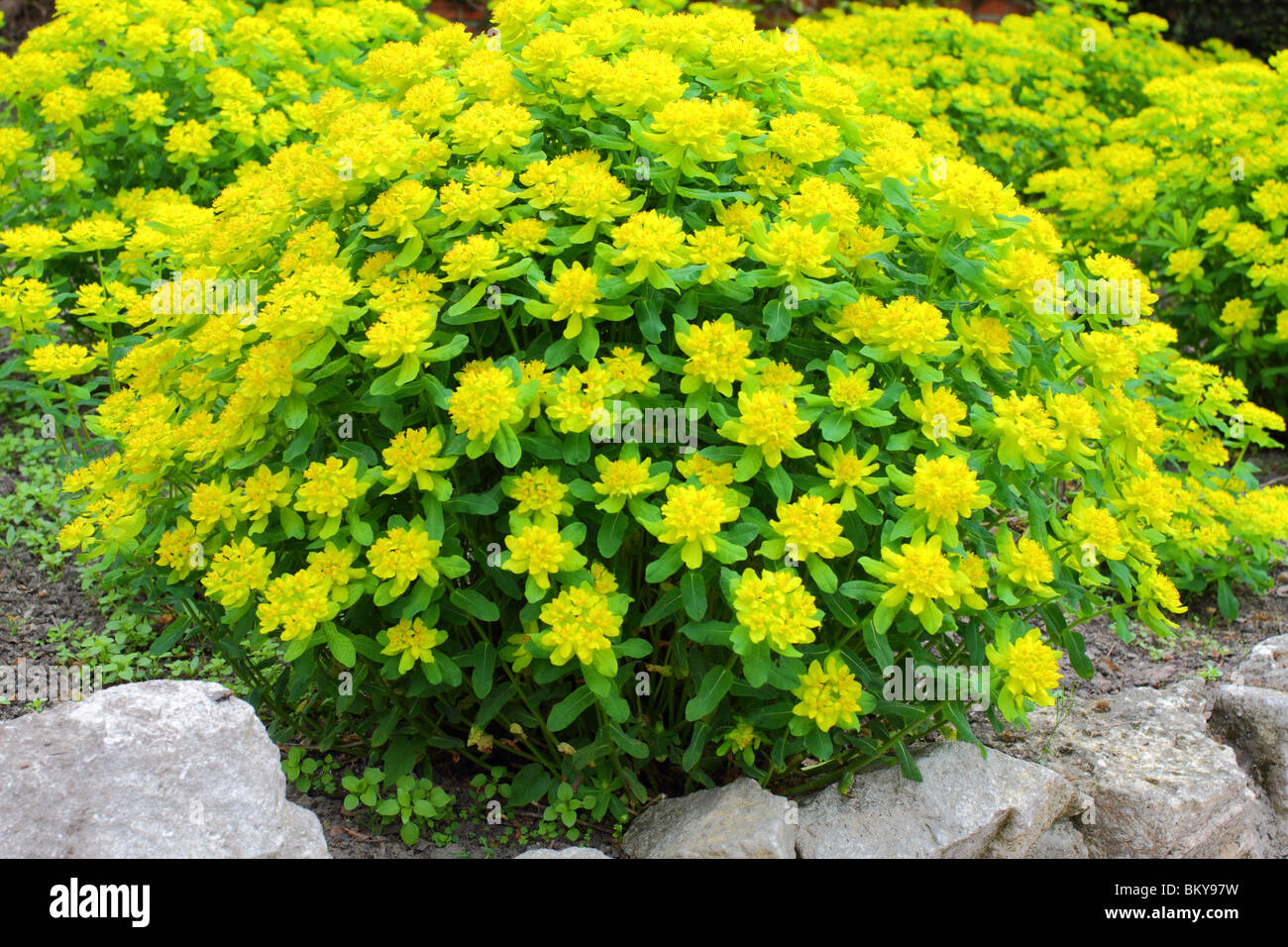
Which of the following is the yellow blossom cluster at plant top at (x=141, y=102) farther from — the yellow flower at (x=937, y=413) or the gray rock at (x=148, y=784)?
the yellow flower at (x=937, y=413)

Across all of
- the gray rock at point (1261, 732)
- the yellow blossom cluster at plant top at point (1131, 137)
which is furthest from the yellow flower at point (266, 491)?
the gray rock at point (1261, 732)

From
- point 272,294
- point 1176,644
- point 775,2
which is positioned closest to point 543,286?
point 272,294

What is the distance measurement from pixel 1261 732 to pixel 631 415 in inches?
89.7

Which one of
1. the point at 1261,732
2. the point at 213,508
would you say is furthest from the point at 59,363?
the point at 1261,732

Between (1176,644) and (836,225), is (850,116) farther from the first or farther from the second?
(1176,644)

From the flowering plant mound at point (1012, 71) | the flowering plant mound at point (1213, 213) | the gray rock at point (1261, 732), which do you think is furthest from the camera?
the flowering plant mound at point (1012, 71)

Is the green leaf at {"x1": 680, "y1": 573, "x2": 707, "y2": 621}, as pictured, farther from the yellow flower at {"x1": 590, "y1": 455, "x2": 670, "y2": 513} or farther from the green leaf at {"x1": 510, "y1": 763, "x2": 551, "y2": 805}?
the green leaf at {"x1": 510, "y1": 763, "x2": 551, "y2": 805}

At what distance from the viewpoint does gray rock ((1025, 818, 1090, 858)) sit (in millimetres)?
3084

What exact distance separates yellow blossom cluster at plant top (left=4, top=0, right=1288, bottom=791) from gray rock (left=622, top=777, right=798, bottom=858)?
0.34ft

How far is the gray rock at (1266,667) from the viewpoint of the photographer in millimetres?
3793

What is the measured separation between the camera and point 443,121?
290 cm

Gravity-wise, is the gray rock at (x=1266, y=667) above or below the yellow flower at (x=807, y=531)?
below

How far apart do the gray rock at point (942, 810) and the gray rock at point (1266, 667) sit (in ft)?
3.88

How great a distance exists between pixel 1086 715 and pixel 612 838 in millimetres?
1625
